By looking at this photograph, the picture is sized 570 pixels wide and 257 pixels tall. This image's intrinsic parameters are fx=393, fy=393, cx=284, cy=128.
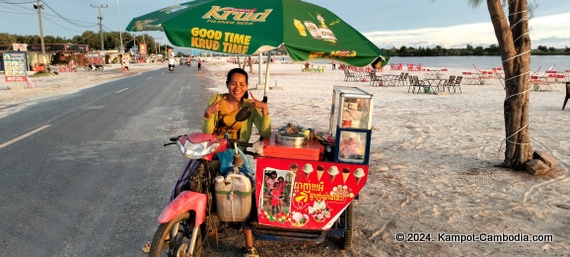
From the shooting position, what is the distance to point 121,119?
11.7m

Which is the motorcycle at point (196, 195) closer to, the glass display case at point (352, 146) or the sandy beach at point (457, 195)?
the glass display case at point (352, 146)

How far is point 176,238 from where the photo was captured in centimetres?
321

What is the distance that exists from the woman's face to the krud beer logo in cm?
55

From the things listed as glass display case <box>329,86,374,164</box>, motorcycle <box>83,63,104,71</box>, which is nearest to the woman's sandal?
glass display case <box>329,86,374,164</box>

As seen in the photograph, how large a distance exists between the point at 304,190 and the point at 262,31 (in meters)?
1.49

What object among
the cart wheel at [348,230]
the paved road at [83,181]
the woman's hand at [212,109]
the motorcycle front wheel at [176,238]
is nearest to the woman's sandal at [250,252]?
the motorcycle front wheel at [176,238]

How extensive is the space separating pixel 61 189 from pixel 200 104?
9621mm

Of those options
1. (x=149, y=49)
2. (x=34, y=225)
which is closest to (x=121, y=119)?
(x=34, y=225)

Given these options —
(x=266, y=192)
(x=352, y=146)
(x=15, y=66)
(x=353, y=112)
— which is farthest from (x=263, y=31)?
(x=15, y=66)

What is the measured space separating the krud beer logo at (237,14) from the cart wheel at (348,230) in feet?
6.59

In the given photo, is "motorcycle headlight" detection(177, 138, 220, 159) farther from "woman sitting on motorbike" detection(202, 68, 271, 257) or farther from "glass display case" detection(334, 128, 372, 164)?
"glass display case" detection(334, 128, 372, 164)

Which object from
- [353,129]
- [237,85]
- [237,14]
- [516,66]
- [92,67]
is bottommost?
[92,67]

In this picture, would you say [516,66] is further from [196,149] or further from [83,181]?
[83,181]

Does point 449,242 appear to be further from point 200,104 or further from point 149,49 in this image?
point 149,49
